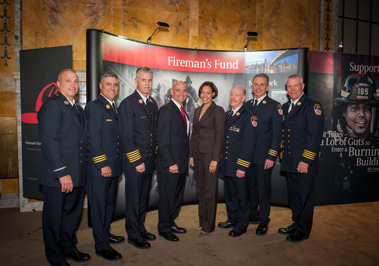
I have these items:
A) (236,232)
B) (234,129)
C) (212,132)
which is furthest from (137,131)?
(236,232)

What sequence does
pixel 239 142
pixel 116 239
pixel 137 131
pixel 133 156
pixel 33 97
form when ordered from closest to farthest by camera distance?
pixel 133 156
pixel 137 131
pixel 116 239
pixel 239 142
pixel 33 97

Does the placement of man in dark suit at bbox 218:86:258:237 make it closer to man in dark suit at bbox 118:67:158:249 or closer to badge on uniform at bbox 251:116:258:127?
badge on uniform at bbox 251:116:258:127

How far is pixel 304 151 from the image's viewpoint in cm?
318

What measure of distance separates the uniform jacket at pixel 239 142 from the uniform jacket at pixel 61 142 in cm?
165

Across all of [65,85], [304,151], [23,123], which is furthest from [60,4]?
[304,151]

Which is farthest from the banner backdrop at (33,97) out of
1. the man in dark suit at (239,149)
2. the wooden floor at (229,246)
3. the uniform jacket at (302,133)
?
the uniform jacket at (302,133)

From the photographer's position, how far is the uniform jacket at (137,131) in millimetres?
2811

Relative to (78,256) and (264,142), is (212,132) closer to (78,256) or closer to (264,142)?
(264,142)

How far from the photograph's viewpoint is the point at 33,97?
13.0 feet

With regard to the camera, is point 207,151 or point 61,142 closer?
point 61,142

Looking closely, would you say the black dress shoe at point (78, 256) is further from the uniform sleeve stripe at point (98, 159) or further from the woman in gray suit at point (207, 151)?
the woman in gray suit at point (207, 151)

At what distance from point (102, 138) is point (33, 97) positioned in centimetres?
197

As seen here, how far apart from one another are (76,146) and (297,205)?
106 inches

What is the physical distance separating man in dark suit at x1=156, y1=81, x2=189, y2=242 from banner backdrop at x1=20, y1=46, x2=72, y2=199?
1.88 metres
